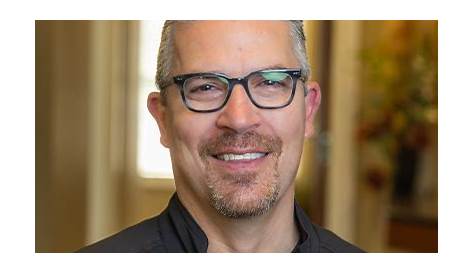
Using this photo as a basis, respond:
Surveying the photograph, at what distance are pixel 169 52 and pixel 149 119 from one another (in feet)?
0.42

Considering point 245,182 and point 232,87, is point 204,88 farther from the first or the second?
point 245,182

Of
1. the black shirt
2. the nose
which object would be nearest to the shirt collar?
the black shirt

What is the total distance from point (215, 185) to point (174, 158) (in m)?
0.07

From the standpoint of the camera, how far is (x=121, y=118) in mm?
1267

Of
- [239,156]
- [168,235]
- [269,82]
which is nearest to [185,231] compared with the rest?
[168,235]

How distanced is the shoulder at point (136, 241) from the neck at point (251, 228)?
65 millimetres

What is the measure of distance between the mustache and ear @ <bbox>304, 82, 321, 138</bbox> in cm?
→ 5

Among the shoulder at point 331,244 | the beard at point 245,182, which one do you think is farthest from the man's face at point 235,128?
the shoulder at point 331,244

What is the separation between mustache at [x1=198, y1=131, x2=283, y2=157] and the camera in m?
1.04

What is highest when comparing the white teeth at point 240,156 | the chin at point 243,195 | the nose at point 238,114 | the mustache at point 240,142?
the nose at point 238,114

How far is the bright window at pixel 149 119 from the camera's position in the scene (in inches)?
42.6

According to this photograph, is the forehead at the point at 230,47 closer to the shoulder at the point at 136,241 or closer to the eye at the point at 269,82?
the eye at the point at 269,82
